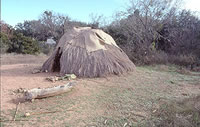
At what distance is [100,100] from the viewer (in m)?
4.60

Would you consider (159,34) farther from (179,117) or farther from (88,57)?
(179,117)

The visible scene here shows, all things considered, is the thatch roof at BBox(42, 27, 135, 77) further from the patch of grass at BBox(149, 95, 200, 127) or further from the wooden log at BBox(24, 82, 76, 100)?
the patch of grass at BBox(149, 95, 200, 127)

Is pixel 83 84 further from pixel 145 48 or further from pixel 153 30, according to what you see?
pixel 153 30

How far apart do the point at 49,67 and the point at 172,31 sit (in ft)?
30.2

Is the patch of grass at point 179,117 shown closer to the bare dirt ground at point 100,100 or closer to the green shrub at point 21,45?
the bare dirt ground at point 100,100

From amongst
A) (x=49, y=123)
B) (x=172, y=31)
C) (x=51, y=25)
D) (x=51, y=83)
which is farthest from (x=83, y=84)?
(x=51, y=25)

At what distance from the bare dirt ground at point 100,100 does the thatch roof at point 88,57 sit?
465mm

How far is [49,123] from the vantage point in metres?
3.36

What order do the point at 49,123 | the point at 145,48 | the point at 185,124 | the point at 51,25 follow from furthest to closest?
the point at 51,25 → the point at 145,48 → the point at 49,123 → the point at 185,124

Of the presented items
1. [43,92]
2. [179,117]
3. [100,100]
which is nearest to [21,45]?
[43,92]

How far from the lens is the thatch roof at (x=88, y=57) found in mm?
6914

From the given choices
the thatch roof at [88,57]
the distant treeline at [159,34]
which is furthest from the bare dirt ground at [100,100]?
the distant treeline at [159,34]

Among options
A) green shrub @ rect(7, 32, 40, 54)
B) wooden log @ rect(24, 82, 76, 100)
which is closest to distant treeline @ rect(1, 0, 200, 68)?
green shrub @ rect(7, 32, 40, 54)

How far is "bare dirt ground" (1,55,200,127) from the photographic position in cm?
347
